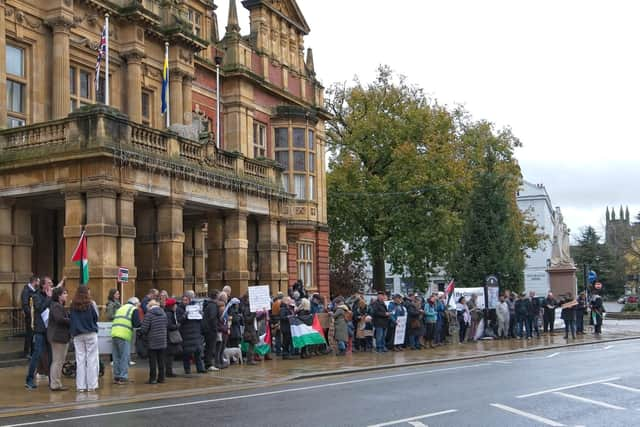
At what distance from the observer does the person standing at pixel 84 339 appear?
14.0 m

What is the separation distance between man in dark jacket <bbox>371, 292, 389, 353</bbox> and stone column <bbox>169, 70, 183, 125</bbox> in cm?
1089

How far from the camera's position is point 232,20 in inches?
1314

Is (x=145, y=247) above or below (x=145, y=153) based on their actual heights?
below

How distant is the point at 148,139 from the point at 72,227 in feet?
10.5

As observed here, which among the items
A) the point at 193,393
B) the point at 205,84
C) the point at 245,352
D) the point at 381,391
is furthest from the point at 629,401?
the point at 205,84

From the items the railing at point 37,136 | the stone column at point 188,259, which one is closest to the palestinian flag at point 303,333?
the stone column at point 188,259

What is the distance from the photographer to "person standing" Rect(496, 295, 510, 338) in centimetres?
2886

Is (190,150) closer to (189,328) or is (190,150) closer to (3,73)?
(3,73)

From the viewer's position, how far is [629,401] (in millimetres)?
12109

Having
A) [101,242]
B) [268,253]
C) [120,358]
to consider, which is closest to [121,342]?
[120,358]

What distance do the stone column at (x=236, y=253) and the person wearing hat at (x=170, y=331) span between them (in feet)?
27.0

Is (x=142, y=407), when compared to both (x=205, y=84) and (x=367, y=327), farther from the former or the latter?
(x=205, y=84)

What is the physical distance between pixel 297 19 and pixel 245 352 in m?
23.0

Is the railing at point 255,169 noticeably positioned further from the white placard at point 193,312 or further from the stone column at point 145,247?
the white placard at point 193,312
